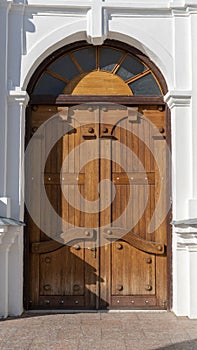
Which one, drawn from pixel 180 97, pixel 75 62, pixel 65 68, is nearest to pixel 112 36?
pixel 75 62

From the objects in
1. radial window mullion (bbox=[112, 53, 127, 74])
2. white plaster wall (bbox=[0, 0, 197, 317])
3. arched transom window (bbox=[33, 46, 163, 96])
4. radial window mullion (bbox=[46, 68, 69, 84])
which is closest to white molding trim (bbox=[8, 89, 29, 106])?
white plaster wall (bbox=[0, 0, 197, 317])

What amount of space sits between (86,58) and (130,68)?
616mm

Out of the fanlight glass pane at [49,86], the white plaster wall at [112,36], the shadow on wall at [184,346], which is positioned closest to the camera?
the shadow on wall at [184,346]

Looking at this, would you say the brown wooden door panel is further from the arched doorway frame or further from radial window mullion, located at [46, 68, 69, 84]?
radial window mullion, located at [46, 68, 69, 84]

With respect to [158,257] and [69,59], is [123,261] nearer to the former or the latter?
[158,257]

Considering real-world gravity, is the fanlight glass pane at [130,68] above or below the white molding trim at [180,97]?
above

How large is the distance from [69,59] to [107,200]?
1.99 metres

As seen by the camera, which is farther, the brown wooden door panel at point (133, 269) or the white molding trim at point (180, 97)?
the brown wooden door panel at point (133, 269)

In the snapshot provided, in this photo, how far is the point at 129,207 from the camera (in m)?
7.00

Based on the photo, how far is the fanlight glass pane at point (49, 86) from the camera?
280 inches

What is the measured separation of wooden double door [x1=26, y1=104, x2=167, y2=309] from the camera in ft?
22.7

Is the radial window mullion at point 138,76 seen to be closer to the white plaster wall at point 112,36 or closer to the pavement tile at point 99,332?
the white plaster wall at point 112,36

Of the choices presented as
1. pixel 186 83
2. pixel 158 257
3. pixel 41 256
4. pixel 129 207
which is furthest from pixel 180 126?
pixel 41 256

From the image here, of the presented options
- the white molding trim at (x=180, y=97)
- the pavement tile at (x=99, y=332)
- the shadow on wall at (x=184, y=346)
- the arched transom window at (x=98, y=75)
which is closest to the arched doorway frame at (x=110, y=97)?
the arched transom window at (x=98, y=75)
